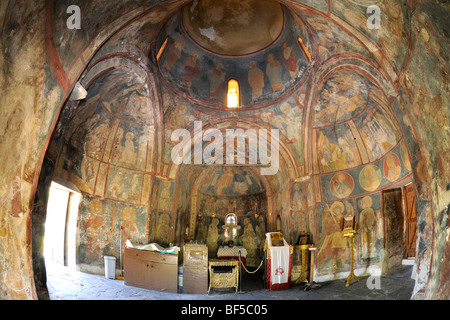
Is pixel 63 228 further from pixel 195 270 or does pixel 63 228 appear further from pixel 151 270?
pixel 195 270

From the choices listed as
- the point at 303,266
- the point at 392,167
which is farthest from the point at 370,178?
the point at 303,266

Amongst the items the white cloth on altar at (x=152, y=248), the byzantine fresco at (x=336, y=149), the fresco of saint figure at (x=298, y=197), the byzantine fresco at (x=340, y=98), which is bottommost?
the white cloth on altar at (x=152, y=248)

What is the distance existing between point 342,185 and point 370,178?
124 cm

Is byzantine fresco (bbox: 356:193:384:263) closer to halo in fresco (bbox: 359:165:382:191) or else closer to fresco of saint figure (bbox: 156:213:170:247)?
halo in fresco (bbox: 359:165:382:191)

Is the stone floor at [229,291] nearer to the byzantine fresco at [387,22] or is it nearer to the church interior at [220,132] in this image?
the church interior at [220,132]

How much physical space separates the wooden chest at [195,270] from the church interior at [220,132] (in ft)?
0.17

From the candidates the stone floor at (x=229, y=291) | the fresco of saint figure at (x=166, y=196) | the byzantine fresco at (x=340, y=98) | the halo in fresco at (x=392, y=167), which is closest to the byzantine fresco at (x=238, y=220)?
the fresco of saint figure at (x=166, y=196)

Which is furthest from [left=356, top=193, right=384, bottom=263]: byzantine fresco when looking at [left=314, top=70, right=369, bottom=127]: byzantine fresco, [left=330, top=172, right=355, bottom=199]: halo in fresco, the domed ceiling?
the domed ceiling

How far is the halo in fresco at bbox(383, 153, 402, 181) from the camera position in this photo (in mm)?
10805

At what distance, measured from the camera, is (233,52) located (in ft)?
48.2

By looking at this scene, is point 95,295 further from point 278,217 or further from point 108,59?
point 278,217

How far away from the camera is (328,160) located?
1337 centimetres

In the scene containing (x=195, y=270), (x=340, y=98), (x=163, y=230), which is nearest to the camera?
(x=195, y=270)

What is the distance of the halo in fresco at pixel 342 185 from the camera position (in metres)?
12.7
